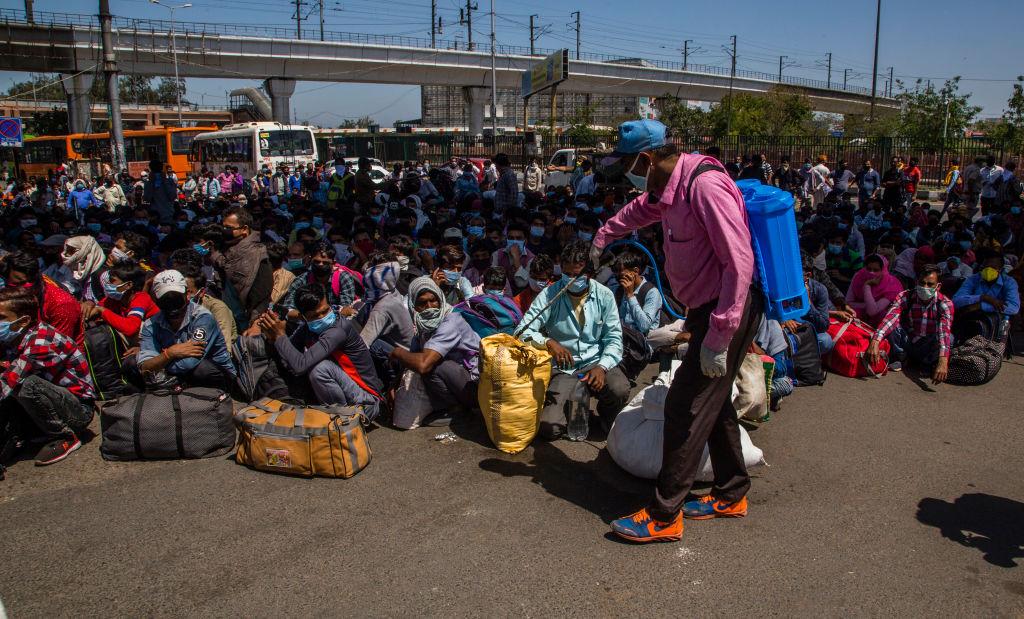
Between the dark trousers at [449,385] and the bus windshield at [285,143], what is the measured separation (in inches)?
1079

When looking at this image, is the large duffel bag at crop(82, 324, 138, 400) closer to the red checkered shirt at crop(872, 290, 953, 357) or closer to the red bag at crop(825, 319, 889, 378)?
the red bag at crop(825, 319, 889, 378)

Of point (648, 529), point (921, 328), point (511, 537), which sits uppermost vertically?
point (921, 328)

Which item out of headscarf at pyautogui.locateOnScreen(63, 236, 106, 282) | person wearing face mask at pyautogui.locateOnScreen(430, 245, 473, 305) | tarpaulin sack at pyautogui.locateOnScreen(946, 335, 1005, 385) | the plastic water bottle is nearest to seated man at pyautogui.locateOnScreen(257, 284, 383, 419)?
person wearing face mask at pyautogui.locateOnScreen(430, 245, 473, 305)

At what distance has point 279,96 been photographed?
4491 centimetres

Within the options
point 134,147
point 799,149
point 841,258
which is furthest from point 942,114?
point 134,147

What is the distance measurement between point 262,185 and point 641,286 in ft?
75.2

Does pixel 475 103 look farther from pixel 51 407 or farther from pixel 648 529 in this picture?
pixel 648 529

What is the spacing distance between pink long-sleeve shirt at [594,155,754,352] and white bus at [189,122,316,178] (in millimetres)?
28176

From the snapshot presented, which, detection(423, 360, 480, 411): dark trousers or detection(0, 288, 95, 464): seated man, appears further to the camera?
detection(423, 360, 480, 411): dark trousers

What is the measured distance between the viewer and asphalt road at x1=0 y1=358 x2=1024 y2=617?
3.12 m

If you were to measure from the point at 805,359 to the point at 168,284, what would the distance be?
4.95 meters

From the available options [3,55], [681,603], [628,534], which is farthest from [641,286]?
[3,55]

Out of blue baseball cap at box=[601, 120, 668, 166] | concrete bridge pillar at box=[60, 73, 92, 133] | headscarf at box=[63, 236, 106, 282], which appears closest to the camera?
blue baseball cap at box=[601, 120, 668, 166]

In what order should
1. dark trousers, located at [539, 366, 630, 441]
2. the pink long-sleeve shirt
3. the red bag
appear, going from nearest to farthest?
the pink long-sleeve shirt, dark trousers, located at [539, 366, 630, 441], the red bag
